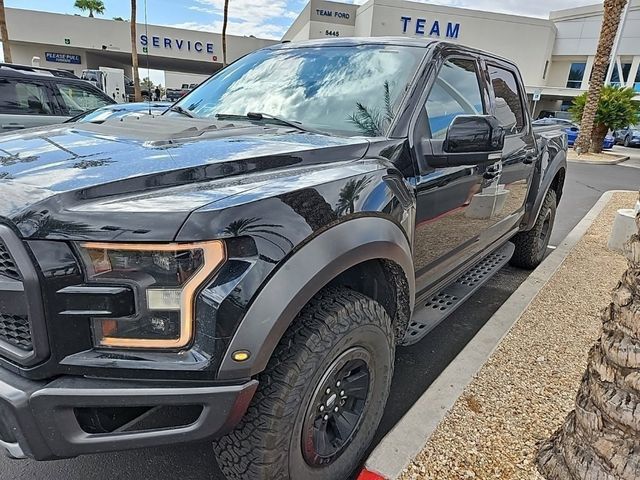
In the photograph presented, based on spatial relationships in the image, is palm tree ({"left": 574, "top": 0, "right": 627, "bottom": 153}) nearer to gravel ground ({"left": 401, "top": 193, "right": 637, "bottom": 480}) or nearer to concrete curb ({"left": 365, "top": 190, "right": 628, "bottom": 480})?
gravel ground ({"left": 401, "top": 193, "right": 637, "bottom": 480})

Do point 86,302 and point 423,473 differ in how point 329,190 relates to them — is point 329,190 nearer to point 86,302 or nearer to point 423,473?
point 86,302

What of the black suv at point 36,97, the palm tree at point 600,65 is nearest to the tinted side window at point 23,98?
the black suv at point 36,97

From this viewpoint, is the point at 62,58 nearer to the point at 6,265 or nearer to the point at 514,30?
the point at 514,30

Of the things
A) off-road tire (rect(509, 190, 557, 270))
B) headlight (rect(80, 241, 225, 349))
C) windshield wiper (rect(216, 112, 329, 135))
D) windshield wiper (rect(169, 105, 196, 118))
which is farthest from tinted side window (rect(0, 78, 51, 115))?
headlight (rect(80, 241, 225, 349))

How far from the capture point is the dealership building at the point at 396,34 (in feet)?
109

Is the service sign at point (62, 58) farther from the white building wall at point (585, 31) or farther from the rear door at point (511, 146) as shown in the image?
the rear door at point (511, 146)

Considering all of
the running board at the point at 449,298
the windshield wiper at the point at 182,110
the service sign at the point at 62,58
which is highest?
the service sign at the point at 62,58

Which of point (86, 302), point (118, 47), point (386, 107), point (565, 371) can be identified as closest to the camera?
point (86, 302)

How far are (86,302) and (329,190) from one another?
35.1 inches

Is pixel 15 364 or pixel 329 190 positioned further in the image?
pixel 329 190

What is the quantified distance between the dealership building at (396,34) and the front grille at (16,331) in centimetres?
3412

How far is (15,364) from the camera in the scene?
1475 mm

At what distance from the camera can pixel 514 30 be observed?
34.9 m

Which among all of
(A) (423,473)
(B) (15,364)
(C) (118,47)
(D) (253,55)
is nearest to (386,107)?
(D) (253,55)
